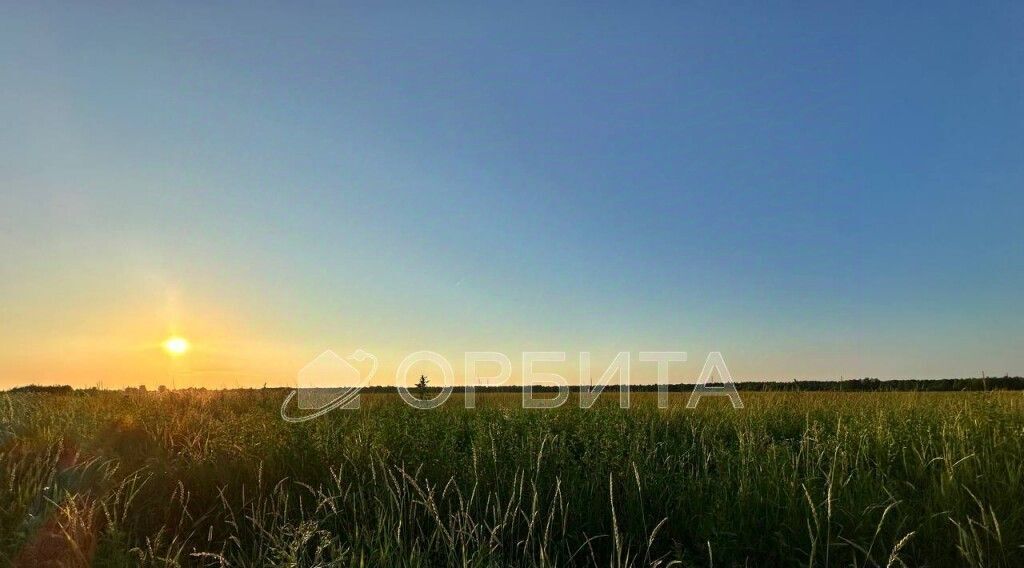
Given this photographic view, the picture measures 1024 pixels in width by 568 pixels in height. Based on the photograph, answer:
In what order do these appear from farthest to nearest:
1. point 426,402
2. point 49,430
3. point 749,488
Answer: point 426,402 → point 49,430 → point 749,488

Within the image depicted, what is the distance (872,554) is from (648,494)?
148cm

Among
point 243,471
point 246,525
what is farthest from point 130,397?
point 246,525

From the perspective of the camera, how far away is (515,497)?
16.7 feet

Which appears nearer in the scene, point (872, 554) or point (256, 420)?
point (872, 554)

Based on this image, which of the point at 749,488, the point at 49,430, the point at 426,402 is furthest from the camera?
the point at 426,402

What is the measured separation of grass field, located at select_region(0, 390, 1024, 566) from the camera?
3.98 meters

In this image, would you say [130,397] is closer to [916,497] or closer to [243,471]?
[243,471]

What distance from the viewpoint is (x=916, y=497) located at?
485cm

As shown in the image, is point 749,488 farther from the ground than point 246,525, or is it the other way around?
point 749,488

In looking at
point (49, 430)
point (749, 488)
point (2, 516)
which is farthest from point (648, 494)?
point (49, 430)

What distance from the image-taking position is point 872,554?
161 inches

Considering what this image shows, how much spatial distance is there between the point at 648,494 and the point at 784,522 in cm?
99

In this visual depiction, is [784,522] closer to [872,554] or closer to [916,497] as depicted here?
[872,554]

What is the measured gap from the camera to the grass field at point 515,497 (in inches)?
157
